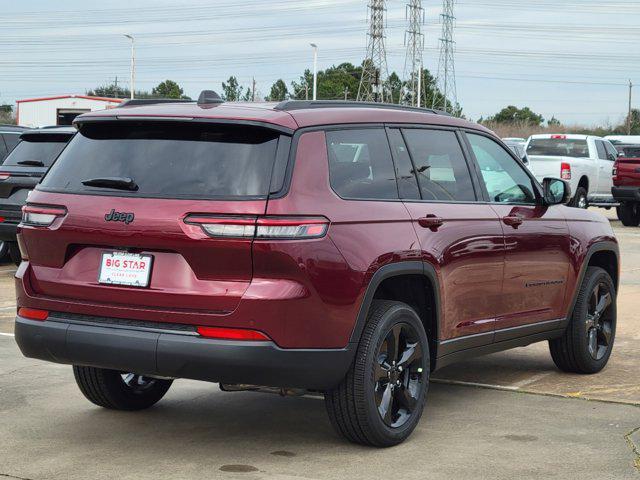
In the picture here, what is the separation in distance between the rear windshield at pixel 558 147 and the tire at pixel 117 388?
21766 millimetres

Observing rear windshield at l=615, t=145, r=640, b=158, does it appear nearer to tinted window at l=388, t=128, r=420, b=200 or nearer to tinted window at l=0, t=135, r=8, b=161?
tinted window at l=0, t=135, r=8, b=161

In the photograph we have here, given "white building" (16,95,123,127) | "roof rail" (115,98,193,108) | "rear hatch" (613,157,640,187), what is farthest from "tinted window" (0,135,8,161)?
"white building" (16,95,123,127)

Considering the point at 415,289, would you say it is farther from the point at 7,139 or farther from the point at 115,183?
the point at 7,139

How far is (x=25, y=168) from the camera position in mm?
14383

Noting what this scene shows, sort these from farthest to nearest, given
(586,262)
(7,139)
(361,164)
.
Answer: (7,139) < (586,262) < (361,164)

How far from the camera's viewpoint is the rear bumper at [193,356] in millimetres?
5395

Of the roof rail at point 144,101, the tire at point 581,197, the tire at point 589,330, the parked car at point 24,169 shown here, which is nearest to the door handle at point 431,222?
the roof rail at point 144,101

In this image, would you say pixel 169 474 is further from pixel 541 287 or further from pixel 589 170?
pixel 589 170

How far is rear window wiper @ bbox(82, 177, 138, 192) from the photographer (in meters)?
5.73

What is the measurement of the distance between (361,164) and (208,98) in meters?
0.91

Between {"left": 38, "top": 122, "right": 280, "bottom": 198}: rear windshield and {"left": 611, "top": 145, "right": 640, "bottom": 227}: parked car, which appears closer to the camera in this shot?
{"left": 38, "top": 122, "right": 280, "bottom": 198}: rear windshield

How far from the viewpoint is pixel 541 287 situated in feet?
24.8

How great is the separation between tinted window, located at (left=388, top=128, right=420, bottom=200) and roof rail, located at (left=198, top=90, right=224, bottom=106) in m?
0.97

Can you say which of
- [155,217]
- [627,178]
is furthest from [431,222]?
[627,178]
